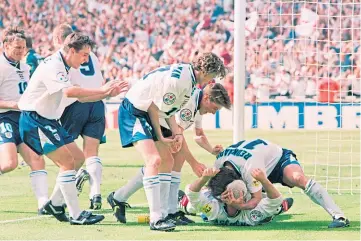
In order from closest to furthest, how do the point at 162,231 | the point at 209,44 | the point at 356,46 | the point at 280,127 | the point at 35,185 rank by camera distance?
the point at 162,231 → the point at 35,185 → the point at 356,46 → the point at 280,127 → the point at 209,44

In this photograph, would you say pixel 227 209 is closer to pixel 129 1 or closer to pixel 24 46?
pixel 24 46

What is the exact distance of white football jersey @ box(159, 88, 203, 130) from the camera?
333 inches

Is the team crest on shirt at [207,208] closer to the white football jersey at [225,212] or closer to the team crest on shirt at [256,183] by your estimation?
the white football jersey at [225,212]

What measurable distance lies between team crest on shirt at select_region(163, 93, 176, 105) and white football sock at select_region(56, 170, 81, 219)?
1118 millimetres

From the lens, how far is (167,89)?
310 inches

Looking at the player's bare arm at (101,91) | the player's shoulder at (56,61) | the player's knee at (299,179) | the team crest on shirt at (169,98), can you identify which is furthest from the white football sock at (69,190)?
the player's knee at (299,179)

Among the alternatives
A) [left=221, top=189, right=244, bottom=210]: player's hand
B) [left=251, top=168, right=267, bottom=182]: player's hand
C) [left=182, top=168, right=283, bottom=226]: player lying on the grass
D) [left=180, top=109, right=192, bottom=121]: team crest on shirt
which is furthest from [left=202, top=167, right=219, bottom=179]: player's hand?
[left=180, top=109, right=192, bottom=121]: team crest on shirt

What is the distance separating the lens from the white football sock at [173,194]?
8547mm

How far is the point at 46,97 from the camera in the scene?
8.19 m

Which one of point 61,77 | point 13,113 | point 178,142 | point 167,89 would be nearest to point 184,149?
point 178,142

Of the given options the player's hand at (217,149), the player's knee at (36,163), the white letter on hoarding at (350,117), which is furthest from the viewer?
the white letter on hoarding at (350,117)

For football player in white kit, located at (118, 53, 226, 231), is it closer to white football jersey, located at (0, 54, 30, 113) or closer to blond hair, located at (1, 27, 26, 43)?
blond hair, located at (1, 27, 26, 43)

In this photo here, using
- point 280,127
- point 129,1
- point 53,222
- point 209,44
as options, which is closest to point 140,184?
point 53,222

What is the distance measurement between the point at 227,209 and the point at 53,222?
1.65 meters
